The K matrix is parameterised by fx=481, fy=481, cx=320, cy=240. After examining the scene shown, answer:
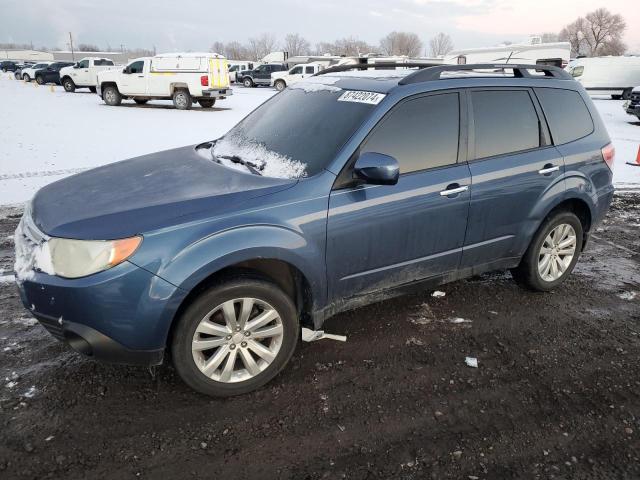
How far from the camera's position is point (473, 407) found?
2.81 metres

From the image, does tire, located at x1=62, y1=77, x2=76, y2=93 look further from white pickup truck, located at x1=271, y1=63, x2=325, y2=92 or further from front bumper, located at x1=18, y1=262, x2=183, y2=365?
front bumper, located at x1=18, y1=262, x2=183, y2=365

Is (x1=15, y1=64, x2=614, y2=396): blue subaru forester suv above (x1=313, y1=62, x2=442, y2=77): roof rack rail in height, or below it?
below

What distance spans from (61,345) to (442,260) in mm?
2750

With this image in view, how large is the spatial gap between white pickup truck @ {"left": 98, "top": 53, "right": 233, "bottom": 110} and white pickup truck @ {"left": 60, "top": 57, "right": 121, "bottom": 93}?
7.31 metres

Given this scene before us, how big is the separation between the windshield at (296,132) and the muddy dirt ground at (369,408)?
1304 millimetres

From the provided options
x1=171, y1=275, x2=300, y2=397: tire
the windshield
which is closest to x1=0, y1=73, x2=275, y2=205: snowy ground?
the windshield

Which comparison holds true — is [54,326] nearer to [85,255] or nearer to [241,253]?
[85,255]

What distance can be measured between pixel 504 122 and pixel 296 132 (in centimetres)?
161

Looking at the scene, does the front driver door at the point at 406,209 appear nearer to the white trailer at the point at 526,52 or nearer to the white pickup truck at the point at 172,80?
the white pickup truck at the point at 172,80

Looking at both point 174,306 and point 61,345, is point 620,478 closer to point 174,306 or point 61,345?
point 174,306

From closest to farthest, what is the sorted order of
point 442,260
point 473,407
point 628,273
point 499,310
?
point 473,407 < point 442,260 < point 499,310 < point 628,273

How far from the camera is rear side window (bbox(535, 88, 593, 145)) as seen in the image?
12.9 feet

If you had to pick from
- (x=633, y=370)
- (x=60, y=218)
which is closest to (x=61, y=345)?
(x=60, y=218)

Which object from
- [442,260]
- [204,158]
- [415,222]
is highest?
[204,158]
